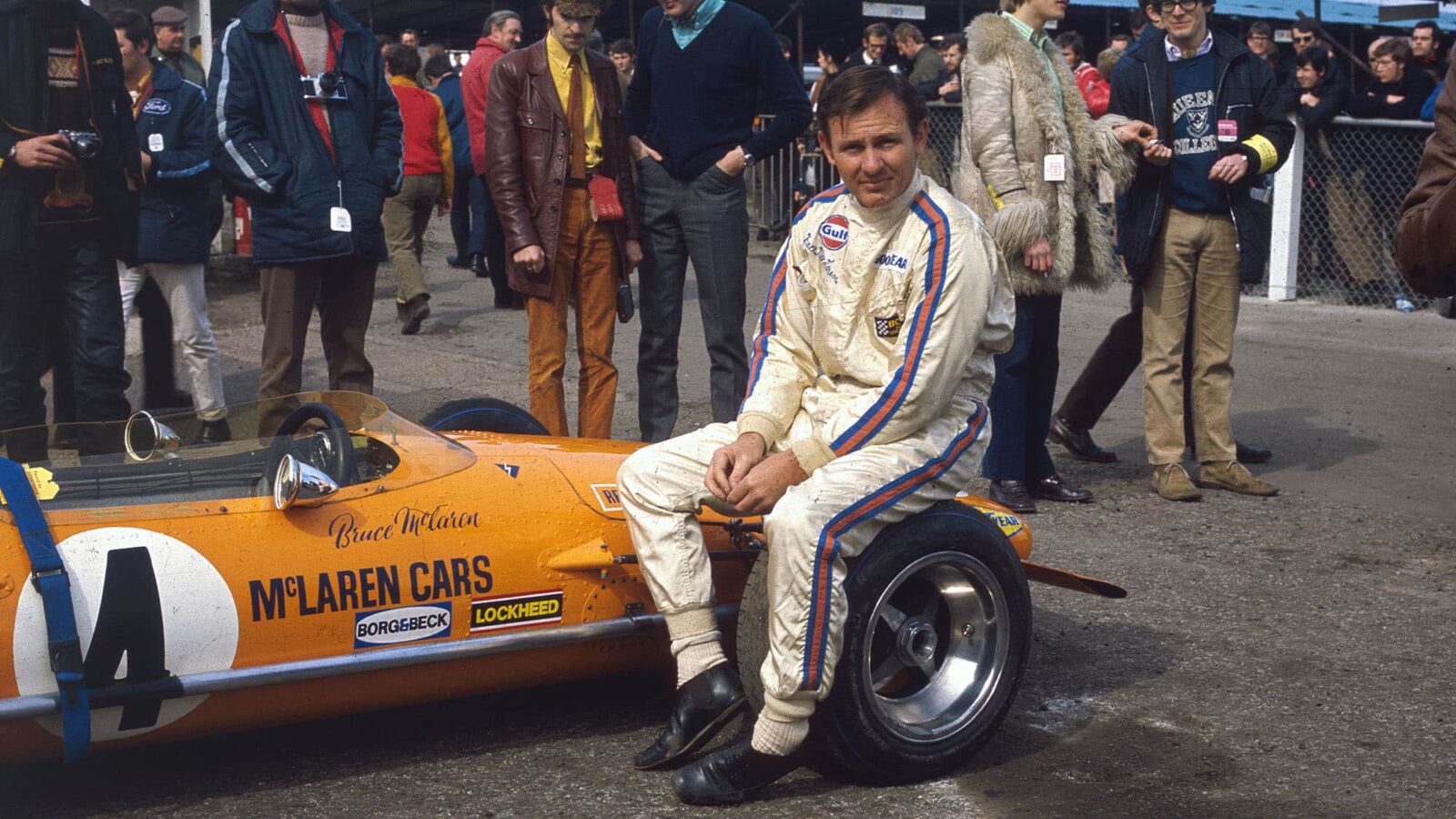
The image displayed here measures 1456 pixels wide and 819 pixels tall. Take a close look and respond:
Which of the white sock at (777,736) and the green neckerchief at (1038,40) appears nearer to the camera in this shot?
the white sock at (777,736)

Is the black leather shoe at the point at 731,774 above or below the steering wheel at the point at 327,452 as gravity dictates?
below

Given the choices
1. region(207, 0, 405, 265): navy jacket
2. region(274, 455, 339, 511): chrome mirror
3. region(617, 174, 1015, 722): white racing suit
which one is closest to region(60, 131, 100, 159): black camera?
region(207, 0, 405, 265): navy jacket

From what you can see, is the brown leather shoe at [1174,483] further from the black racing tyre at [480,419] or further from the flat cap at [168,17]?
the flat cap at [168,17]

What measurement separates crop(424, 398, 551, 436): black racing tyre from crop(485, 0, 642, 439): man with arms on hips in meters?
1.34

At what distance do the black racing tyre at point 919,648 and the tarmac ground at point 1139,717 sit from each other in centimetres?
10

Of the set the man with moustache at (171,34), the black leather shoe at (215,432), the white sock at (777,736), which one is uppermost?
the man with moustache at (171,34)

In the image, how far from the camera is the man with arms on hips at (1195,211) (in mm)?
6363

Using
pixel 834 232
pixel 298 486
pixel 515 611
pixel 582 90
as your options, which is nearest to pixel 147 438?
pixel 298 486

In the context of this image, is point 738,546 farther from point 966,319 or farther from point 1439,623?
point 1439,623

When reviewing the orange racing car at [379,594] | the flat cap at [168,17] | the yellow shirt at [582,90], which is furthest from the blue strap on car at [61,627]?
the flat cap at [168,17]

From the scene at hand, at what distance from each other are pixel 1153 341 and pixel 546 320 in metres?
2.50

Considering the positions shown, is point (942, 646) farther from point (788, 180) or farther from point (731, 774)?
point (788, 180)

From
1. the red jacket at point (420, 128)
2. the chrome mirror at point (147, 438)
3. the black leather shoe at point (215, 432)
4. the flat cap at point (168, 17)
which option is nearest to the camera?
the chrome mirror at point (147, 438)

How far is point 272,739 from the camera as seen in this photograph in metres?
3.93
